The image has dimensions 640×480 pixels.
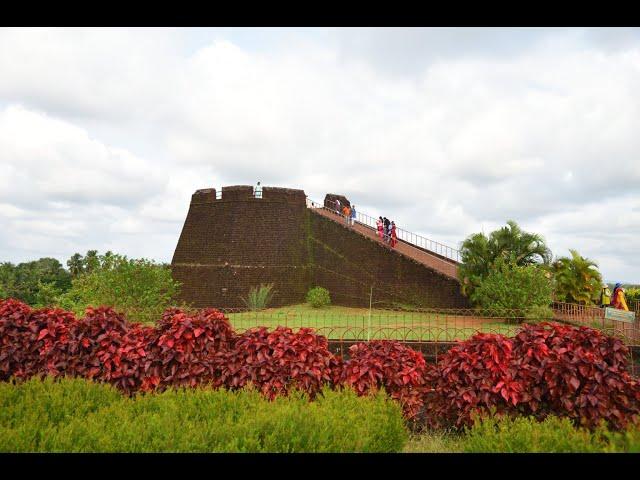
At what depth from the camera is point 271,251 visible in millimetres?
18688

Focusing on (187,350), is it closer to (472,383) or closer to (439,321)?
(472,383)

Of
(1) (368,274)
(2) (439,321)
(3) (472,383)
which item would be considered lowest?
(3) (472,383)

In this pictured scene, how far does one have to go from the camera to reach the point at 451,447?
399 centimetres

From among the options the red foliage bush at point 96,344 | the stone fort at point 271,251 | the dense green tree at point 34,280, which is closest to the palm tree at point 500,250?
the stone fort at point 271,251

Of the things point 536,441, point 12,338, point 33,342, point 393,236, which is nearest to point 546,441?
point 536,441

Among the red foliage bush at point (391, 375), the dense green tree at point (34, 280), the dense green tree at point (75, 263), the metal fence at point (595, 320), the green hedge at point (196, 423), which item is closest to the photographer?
the green hedge at point (196, 423)

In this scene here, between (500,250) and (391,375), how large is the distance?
404 inches

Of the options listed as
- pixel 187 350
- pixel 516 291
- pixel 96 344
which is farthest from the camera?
pixel 516 291

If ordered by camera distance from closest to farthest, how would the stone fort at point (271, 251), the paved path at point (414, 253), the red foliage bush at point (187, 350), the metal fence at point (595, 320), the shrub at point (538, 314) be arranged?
the red foliage bush at point (187, 350) < the metal fence at point (595, 320) < the shrub at point (538, 314) < the paved path at point (414, 253) < the stone fort at point (271, 251)

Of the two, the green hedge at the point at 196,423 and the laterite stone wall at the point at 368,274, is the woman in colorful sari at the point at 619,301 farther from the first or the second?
the green hedge at the point at 196,423

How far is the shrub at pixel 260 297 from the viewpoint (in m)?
16.5

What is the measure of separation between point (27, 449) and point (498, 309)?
11.2 m

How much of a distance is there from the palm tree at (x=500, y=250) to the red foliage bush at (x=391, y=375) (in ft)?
31.5
